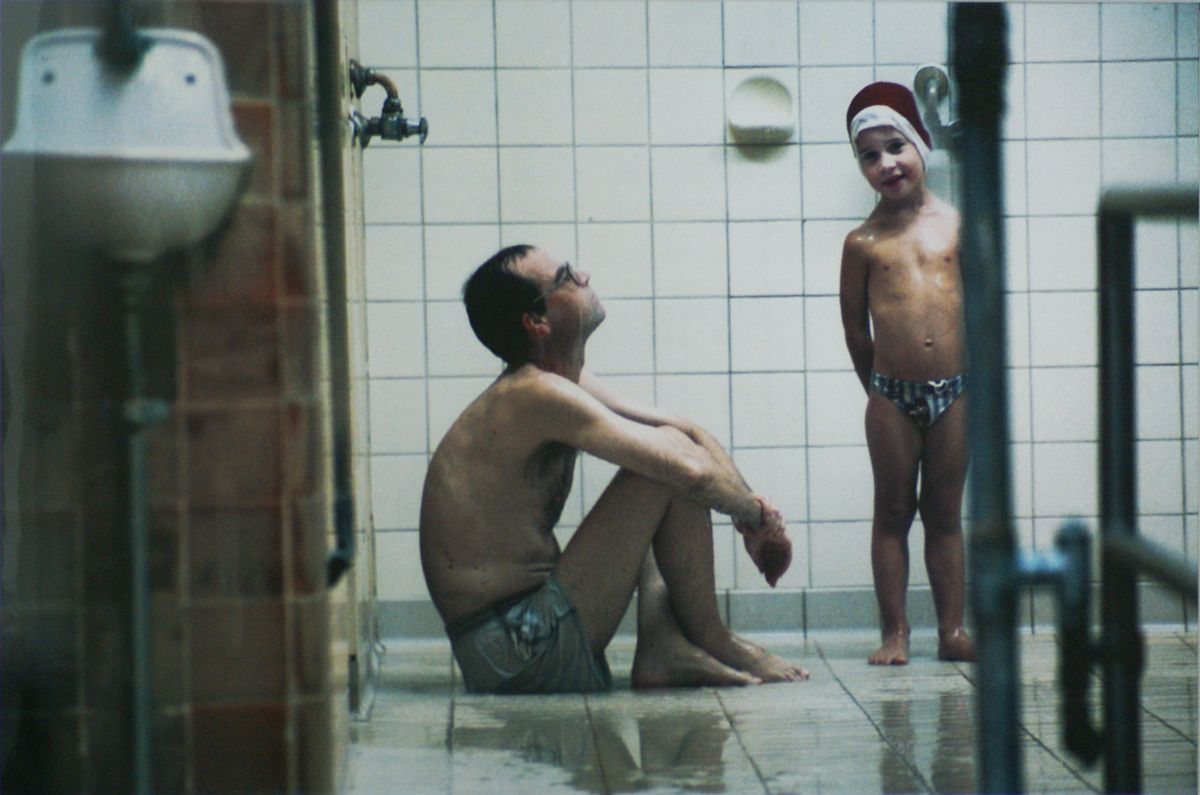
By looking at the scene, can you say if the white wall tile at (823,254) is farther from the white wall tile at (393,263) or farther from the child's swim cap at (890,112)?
the white wall tile at (393,263)

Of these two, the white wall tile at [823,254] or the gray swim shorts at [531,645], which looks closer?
the gray swim shorts at [531,645]

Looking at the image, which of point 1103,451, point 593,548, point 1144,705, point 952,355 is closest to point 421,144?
point 593,548

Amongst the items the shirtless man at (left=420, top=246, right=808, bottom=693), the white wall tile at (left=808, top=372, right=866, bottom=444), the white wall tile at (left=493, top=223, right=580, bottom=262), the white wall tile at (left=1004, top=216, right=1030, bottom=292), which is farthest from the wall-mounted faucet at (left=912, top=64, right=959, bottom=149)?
the shirtless man at (left=420, top=246, right=808, bottom=693)

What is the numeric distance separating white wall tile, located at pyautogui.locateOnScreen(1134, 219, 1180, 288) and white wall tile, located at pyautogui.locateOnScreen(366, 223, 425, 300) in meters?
1.69

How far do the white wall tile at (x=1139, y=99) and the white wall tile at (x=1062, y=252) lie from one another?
0.23m

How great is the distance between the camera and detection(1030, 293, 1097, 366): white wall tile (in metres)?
3.74

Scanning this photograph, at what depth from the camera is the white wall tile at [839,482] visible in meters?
3.78

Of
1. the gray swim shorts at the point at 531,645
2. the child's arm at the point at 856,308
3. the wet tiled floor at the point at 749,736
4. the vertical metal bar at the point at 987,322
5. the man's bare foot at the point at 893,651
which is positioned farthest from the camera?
the child's arm at the point at 856,308

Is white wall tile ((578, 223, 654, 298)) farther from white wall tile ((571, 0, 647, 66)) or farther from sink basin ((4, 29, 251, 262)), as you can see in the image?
sink basin ((4, 29, 251, 262))

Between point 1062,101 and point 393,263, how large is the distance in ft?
5.34

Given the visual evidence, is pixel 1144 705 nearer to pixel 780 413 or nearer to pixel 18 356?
pixel 780 413

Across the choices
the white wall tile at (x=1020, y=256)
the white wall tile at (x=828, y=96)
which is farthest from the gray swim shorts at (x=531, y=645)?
the white wall tile at (x=1020, y=256)

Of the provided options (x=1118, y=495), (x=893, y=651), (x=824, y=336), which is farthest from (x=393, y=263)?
(x=1118, y=495)

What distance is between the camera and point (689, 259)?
147 inches
